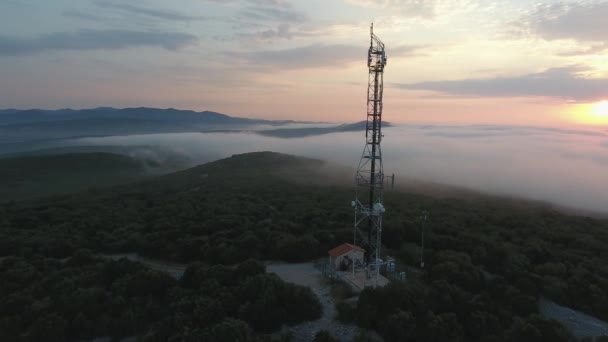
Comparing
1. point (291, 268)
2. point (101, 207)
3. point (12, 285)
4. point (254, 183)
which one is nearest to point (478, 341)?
point (291, 268)

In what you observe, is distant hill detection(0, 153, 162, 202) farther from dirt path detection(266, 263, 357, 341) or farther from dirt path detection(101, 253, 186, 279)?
dirt path detection(266, 263, 357, 341)

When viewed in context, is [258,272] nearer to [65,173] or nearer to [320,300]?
[320,300]

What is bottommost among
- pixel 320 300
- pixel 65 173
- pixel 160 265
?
pixel 65 173

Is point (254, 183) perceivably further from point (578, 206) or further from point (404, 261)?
point (578, 206)

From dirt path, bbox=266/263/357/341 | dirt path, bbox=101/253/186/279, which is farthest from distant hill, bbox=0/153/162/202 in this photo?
dirt path, bbox=266/263/357/341

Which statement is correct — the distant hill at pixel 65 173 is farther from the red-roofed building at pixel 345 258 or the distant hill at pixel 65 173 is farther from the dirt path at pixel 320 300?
the red-roofed building at pixel 345 258

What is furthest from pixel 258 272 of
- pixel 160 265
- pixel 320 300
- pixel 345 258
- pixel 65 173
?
pixel 65 173
